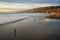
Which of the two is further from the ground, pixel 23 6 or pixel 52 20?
pixel 23 6

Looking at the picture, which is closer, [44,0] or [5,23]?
[5,23]

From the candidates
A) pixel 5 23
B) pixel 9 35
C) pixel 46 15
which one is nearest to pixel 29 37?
pixel 9 35

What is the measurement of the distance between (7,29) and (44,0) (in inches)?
24.8

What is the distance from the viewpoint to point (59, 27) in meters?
1.43

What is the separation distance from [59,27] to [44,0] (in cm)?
41

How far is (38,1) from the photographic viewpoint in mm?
1522

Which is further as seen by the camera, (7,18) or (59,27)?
(7,18)

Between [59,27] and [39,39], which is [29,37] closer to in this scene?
[39,39]

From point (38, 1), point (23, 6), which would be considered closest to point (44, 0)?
point (38, 1)

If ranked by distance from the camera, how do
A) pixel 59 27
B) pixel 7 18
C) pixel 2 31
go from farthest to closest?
pixel 7 18 → pixel 59 27 → pixel 2 31

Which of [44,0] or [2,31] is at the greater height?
[44,0]

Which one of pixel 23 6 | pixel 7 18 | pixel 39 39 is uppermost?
pixel 23 6

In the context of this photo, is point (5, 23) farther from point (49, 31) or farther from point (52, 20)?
point (52, 20)

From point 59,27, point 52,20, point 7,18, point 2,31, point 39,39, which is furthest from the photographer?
point 52,20
